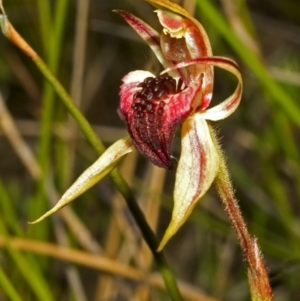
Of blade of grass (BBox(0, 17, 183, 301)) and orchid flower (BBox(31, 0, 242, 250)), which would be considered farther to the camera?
blade of grass (BBox(0, 17, 183, 301))

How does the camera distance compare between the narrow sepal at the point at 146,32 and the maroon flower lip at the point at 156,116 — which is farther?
the narrow sepal at the point at 146,32

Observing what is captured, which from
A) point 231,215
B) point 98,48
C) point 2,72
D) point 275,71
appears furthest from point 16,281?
point 98,48

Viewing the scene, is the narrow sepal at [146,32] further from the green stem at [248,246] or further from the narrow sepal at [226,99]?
the green stem at [248,246]

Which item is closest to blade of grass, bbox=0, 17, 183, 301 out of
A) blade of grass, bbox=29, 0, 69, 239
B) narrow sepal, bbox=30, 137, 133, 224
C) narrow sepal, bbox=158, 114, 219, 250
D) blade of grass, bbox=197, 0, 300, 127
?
narrow sepal, bbox=30, 137, 133, 224

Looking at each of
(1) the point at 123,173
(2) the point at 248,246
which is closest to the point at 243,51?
(2) the point at 248,246

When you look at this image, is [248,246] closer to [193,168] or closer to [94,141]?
[193,168]

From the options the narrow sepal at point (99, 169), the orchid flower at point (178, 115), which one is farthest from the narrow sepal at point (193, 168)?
the narrow sepal at point (99, 169)

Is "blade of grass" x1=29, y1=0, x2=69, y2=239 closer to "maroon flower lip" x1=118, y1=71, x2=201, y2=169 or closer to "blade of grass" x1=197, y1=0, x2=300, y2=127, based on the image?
"blade of grass" x1=197, y1=0, x2=300, y2=127
